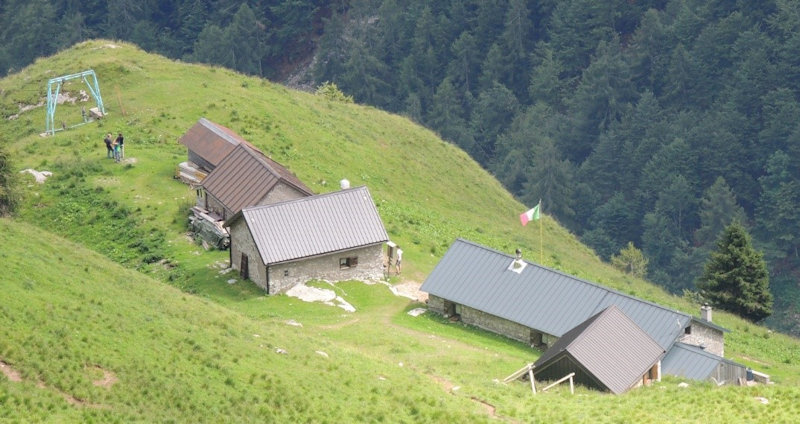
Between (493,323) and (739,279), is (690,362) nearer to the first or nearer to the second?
(493,323)

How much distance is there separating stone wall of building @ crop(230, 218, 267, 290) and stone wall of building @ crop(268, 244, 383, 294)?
616 mm

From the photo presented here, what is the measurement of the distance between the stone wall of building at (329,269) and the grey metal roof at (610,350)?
11230 millimetres

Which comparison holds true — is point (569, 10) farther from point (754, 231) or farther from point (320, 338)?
point (320, 338)

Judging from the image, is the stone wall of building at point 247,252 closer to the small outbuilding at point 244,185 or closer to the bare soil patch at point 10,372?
the small outbuilding at point 244,185

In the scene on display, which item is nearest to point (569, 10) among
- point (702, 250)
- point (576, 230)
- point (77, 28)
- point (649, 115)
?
point (649, 115)

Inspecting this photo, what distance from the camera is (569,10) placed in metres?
160

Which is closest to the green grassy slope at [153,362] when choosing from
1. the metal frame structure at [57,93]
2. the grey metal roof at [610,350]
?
the grey metal roof at [610,350]

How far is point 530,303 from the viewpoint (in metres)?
54.1

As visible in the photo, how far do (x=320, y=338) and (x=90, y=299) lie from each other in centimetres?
993

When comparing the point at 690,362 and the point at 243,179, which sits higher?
the point at 690,362

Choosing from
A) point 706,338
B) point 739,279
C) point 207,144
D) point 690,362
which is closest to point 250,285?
point 207,144

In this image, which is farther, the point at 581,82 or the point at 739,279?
the point at 581,82

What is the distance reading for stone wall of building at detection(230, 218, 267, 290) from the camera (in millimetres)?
55719

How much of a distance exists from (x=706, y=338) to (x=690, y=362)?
399cm
